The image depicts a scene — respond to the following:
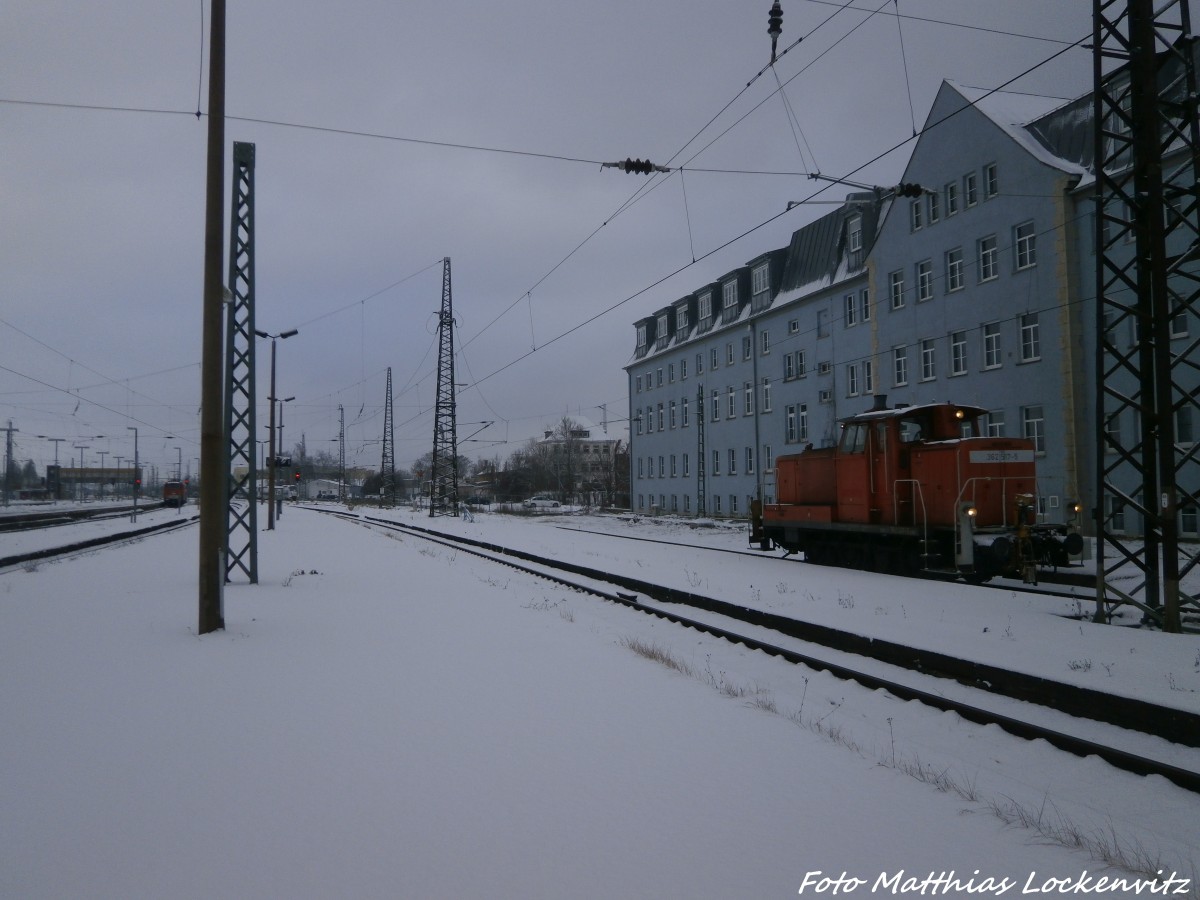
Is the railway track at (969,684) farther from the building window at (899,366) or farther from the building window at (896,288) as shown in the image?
the building window at (896,288)

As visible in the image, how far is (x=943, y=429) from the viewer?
665 inches

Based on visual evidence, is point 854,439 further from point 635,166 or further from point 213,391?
point 213,391

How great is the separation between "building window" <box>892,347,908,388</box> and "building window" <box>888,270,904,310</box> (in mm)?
1768

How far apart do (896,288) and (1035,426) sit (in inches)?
362

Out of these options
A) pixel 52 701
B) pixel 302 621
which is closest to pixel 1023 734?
pixel 52 701

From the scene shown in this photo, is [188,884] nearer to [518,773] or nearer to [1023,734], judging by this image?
[518,773]

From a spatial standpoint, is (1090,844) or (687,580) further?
(687,580)

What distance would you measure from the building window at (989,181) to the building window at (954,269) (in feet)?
6.85

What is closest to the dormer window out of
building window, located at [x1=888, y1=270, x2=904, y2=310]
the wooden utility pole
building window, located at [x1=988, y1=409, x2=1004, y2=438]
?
building window, located at [x1=888, y1=270, x2=904, y2=310]

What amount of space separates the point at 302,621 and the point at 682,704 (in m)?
5.85

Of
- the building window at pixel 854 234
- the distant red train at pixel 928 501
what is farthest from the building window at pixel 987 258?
the distant red train at pixel 928 501

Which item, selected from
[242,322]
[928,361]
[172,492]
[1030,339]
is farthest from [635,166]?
[172,492]

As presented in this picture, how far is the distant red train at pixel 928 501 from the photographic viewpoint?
1492 centimetres

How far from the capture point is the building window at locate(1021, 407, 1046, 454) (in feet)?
88.5
